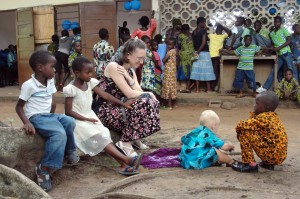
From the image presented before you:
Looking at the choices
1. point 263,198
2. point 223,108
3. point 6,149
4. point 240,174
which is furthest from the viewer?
point 223,108

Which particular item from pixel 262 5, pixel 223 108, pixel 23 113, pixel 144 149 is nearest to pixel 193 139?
pixel 144 149

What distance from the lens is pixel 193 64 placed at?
1034 cm

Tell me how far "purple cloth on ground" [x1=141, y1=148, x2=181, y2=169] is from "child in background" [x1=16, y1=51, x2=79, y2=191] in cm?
91

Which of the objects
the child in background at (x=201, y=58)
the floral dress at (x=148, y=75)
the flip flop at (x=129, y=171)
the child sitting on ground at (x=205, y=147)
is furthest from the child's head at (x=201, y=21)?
the flip flop at (x=129, y=171)

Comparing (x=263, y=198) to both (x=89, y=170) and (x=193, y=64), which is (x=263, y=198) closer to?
(x=89, y=170)

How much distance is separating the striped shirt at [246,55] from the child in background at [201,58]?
75cm

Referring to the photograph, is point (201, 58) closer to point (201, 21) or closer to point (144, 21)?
point (201, 21)

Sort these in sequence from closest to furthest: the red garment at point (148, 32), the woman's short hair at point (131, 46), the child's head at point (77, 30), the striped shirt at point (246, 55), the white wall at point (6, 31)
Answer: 1. the woman's short hair at point (131, 46)
2. the striped shirt at point (246, 55)
3. the red garment at point (148, 32)
4. the child's head at point (77, 30)
5. the white wall at point (6, 31)

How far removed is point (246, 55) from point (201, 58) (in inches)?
42.3

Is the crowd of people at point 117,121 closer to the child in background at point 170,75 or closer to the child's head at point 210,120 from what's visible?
the child's head at point 210,120

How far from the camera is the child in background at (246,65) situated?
962 cm

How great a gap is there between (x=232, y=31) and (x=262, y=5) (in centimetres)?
93

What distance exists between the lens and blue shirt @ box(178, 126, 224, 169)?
4.39m

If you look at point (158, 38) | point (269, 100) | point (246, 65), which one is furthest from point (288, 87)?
point (269, 100)
